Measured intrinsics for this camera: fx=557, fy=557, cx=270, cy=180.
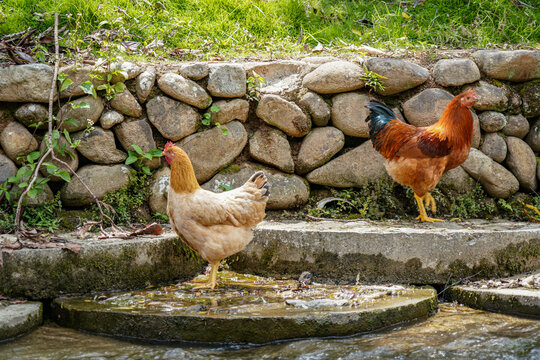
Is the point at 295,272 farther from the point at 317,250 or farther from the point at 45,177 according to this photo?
the point at 45,177

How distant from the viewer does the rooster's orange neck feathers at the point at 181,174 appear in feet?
13.8

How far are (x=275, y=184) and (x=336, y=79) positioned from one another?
49.9 inches

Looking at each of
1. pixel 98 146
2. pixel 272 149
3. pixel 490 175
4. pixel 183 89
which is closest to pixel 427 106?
pixel 490 175

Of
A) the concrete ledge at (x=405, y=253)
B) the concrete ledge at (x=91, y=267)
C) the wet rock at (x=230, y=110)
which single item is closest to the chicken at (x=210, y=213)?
the concrete ledge at (x=91, y=267)

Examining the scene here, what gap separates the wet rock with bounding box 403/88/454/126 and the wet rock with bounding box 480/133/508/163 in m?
0.62

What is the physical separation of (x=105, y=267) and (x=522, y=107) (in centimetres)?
464

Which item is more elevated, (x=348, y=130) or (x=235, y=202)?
(x=348, y=130)

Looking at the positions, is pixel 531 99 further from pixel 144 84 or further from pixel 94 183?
pixel 94 183

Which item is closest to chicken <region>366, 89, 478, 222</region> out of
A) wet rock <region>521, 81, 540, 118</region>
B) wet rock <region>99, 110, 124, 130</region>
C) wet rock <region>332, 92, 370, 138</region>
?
wet rock <region>332, 92, 370, 138</region>

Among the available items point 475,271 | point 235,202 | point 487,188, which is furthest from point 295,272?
point 487,188

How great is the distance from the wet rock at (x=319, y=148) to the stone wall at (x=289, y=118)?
1 centimetres

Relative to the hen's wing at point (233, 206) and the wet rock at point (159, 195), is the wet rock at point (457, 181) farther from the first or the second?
the wet rock at point (159, 195)

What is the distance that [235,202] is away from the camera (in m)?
4.23

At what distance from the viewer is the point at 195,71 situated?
18.5 feet
